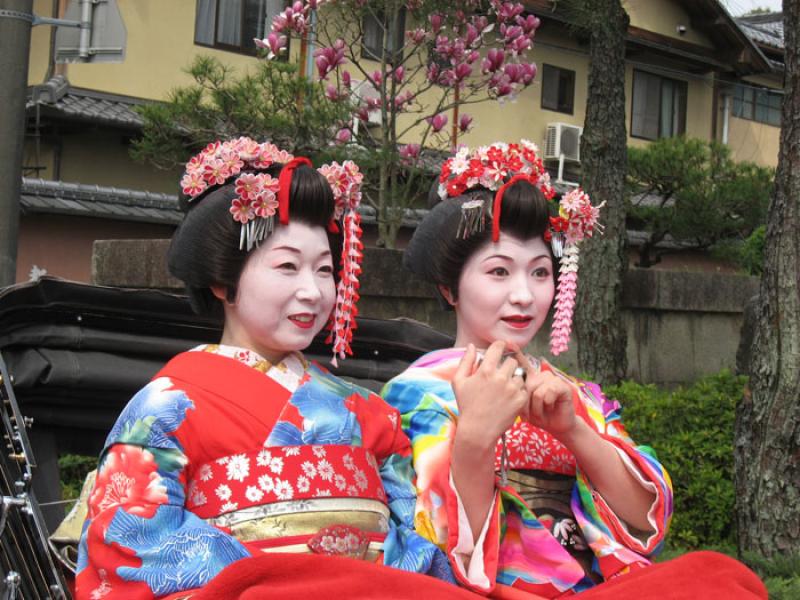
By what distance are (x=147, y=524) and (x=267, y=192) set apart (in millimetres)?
876

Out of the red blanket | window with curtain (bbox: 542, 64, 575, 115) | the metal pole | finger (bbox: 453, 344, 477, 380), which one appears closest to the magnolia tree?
the metal pole

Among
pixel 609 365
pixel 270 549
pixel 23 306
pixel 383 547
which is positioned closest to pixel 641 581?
pixel 383 547

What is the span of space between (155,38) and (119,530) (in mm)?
10768

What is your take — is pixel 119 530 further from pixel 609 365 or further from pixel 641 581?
pixel 609 365

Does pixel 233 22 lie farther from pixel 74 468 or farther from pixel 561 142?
pixel 74 468

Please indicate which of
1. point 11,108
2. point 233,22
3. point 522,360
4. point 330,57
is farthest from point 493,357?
point 233,22

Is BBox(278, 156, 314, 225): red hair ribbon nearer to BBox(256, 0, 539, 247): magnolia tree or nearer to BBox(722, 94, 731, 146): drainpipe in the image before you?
BBox(256, 0, 539, 247): magnolia tree

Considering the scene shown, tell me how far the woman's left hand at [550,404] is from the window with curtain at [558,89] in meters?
13.8

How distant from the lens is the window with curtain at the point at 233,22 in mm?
12586

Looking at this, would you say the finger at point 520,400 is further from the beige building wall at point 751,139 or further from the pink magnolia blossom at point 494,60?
the beige building wall at point 751,139

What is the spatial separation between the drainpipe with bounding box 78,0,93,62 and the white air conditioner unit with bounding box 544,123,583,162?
37.7 ft

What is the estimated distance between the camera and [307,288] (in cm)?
261

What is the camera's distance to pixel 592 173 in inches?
268

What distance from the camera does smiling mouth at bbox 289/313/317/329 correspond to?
8.60ft
